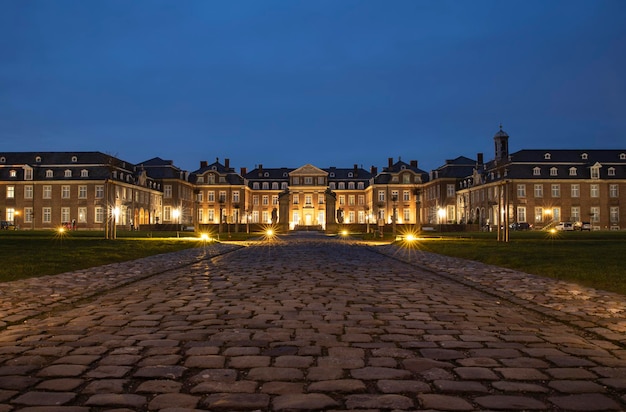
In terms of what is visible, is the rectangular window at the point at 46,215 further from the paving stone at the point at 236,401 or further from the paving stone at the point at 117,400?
the paving stone at the point at 236,401

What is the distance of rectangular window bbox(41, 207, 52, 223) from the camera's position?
61.3m

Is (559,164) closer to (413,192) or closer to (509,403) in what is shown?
(413,192)

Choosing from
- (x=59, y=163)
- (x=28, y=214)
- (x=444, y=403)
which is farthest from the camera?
(x=59, y=163)

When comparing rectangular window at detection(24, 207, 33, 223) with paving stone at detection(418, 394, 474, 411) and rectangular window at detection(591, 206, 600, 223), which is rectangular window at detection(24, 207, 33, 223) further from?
rectangular window at detection(591, 206, 600, 223)

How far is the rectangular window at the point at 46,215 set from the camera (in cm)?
6128

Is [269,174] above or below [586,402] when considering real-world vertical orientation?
above

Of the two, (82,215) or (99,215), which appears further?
(99,215)

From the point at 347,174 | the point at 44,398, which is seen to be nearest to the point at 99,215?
the point at 347,174

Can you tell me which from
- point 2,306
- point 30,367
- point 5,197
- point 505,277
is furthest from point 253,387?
point 5,197

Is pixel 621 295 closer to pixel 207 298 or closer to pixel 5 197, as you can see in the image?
pixel 207 298

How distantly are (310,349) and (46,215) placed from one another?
6571 cm

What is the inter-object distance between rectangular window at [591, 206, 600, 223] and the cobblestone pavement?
5819 cm

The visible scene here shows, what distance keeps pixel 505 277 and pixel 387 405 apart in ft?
28.7

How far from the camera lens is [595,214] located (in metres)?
59.6
